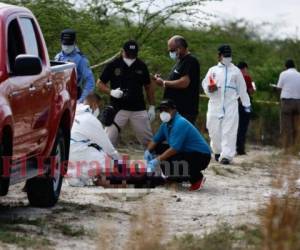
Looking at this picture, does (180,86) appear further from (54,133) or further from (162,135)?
→ (54,133)

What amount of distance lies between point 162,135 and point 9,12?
13.8ft

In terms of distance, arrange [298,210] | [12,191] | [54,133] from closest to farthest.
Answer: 1. [298,210]
2. [54,133]
3. [12,191]

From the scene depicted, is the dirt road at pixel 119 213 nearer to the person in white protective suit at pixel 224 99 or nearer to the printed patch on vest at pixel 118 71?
the printed patch on vest at pixel 118 71

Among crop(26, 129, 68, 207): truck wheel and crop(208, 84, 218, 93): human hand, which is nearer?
crop(26, 129, 68, 207): truck wheel

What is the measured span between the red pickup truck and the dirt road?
14.1 inches

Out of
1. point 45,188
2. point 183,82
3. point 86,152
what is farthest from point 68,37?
point 45,188

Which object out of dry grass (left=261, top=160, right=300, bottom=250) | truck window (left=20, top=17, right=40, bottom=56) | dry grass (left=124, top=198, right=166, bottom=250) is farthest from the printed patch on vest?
dry grass (left=124, top=198, right=166, bottom=250)

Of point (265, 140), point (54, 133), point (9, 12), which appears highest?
point (9, 12)

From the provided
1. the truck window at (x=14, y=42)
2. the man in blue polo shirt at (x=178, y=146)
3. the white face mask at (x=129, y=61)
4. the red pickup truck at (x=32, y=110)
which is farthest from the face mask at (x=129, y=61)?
the truck window at (x=14, y=42)

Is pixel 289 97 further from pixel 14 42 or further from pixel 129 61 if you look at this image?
pixel 14 42

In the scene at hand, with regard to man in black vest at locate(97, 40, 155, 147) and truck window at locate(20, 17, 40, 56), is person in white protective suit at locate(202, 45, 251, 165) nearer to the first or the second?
man in black vest at locate(97, 40, 155, 147)

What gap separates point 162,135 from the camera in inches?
575

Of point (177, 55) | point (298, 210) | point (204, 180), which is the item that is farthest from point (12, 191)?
point (298, 210)

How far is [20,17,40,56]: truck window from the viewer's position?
36.6 feet
